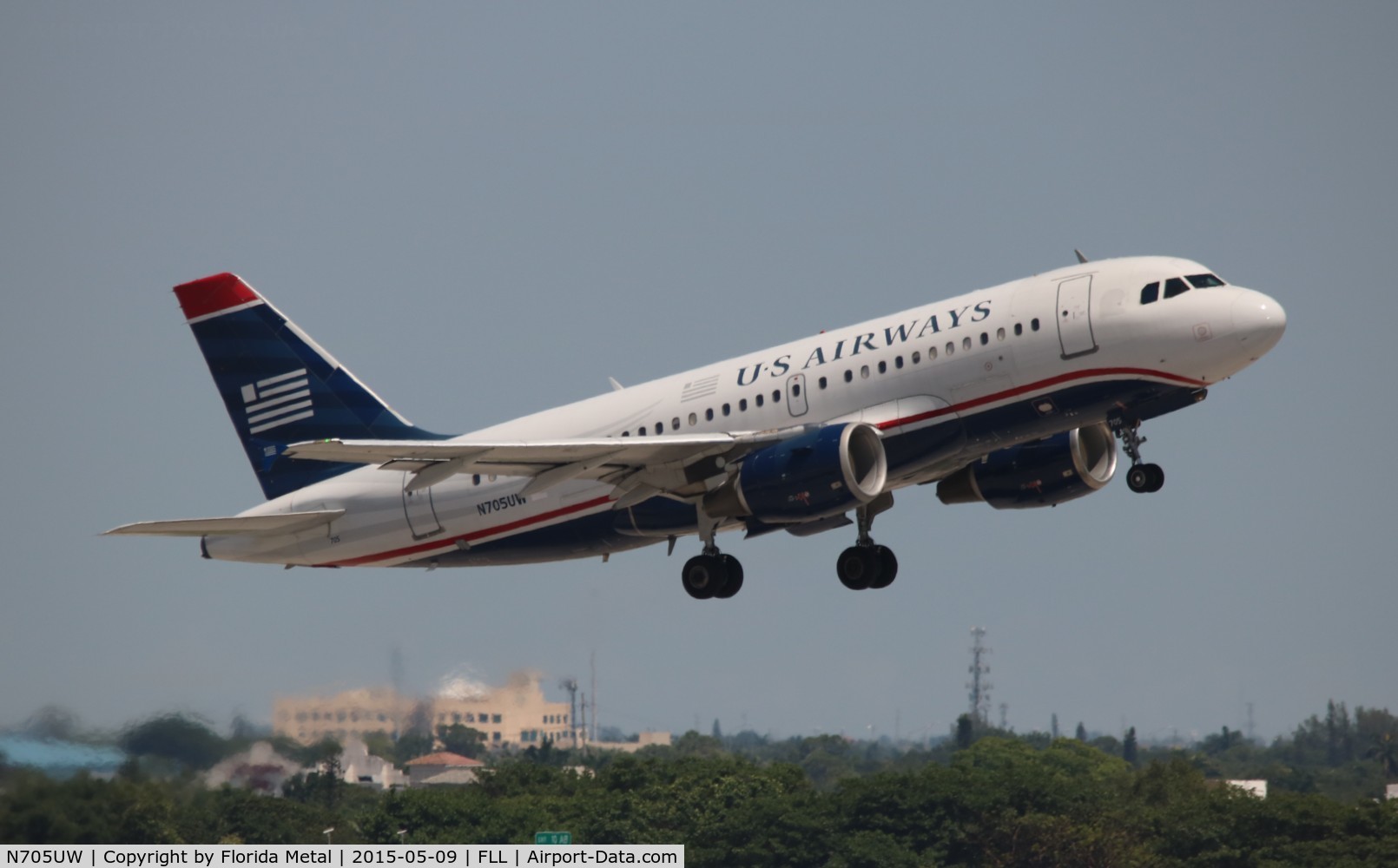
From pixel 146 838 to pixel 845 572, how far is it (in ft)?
83.3

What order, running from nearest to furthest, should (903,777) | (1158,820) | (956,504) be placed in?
1. (956,504)
2. (1158,820)
3. (903,777)

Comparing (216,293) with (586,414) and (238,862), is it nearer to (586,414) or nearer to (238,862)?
(586,414)

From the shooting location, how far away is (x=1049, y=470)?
42.7m

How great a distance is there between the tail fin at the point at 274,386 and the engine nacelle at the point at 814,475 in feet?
35.8

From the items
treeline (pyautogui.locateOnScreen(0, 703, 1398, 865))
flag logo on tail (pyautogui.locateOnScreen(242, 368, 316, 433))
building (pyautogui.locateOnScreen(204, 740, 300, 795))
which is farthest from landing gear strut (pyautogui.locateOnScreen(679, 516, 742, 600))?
treeline (pyautogui.locateOnScreen(0, 703, 1398, 865))

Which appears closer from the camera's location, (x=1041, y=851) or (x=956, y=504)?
(x=956, y=504)

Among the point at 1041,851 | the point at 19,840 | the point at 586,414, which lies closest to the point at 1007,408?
the point at 586,414

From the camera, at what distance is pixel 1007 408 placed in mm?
37656

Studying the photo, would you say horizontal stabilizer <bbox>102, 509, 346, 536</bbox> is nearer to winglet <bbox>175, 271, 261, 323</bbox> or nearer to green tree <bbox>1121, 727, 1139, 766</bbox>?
winglet <bbox>175, 271, 261, 323</bbox>

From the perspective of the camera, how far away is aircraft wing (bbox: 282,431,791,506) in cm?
3744

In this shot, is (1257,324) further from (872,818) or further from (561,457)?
(872,818)

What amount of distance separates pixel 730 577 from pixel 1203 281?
39.7ft
